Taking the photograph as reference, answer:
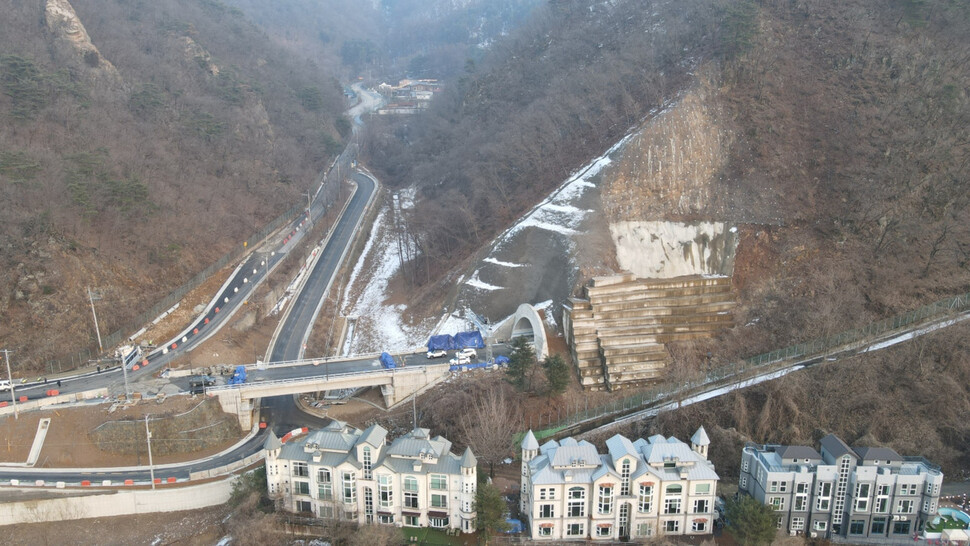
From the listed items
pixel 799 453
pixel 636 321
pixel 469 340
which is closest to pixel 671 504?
pixel 799 453

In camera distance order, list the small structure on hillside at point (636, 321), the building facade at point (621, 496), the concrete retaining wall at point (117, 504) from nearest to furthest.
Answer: the building facade at point (621, 496), the concrete retaining wall at point (117, 504), the small structure on hillside at point (636, 321)

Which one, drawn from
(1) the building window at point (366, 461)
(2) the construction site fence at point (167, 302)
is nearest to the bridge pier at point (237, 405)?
(2) the construction site fence at point (167, 302)

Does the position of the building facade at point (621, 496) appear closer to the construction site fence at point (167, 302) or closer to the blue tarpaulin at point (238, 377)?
the blue tarpaulin at point (238, 377)

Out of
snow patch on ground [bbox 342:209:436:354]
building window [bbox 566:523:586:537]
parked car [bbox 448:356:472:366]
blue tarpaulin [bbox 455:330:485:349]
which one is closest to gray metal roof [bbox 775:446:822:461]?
building window [bbox 566:523:586:537]

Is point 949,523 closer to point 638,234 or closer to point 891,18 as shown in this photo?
point 638,234

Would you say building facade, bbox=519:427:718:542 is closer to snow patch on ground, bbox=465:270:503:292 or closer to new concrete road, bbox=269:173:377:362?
snow patch on ground, bbox=465:270:503:292

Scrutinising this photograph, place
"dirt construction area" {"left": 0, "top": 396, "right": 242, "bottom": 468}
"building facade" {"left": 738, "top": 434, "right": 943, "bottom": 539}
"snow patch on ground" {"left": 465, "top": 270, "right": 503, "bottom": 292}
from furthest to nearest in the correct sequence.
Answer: "snow patch on ground" {"left": 465, "top": 270, "right": 503, "bottom": 292} → "dirt construction area" {"left": 0, "top": 396, "right": 242, "bottom": 468} → "building facade" {"left": 738, "top": 434, "right": 943, "bottom": 539}
